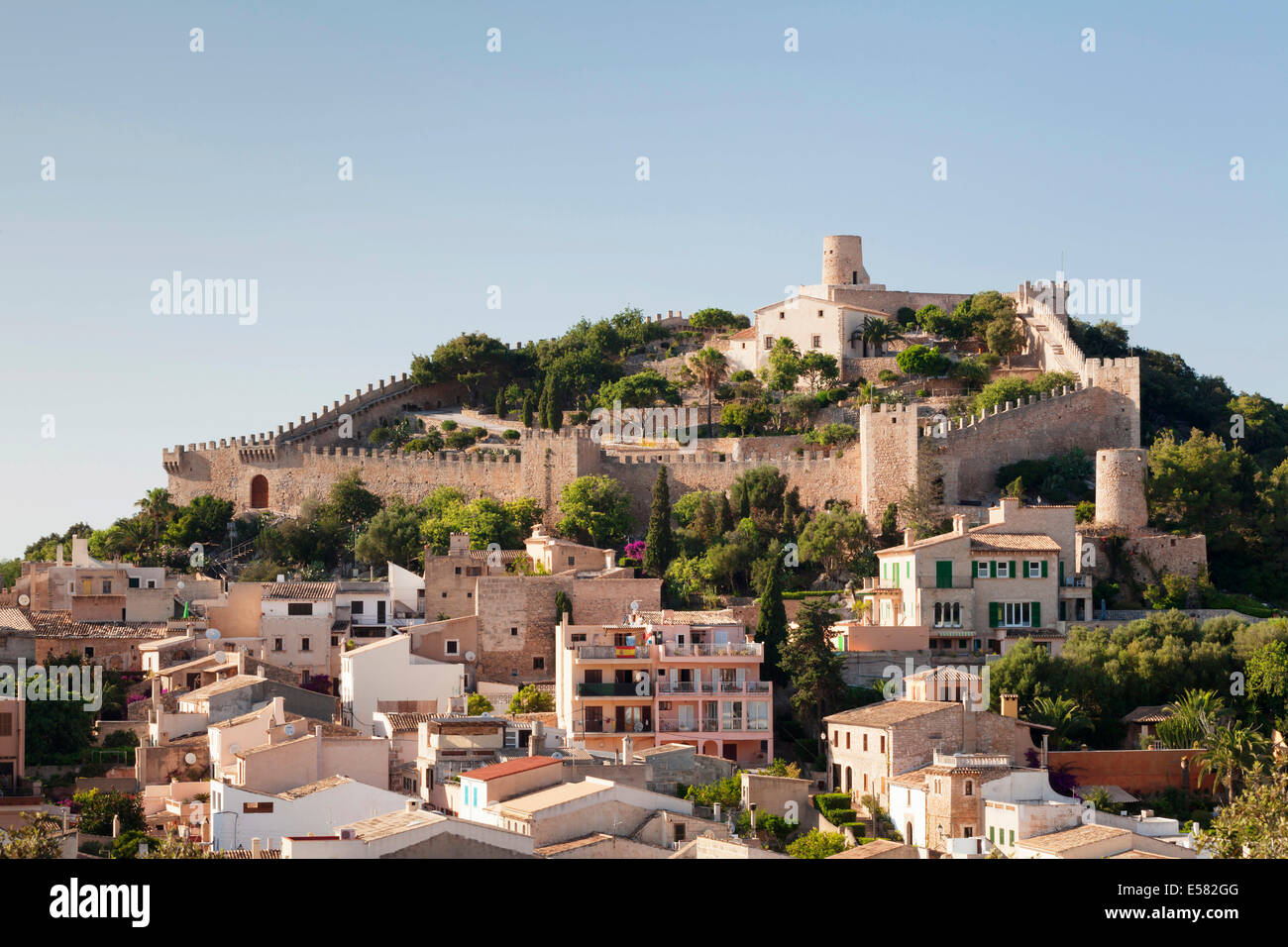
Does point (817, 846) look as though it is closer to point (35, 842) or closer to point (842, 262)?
point (35, 842)

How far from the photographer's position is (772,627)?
3391 cm

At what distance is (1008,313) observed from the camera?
54.5 m

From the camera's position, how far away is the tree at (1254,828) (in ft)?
59.4

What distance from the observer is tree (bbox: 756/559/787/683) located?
1319 inches

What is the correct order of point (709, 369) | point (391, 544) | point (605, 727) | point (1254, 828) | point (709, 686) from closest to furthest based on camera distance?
1. point (1254, 828)
2. point (605, 727)
3. point (709, 686)
4. point (391, 544)
5. point (709, 369)

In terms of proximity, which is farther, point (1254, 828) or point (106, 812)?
point (106, 812)

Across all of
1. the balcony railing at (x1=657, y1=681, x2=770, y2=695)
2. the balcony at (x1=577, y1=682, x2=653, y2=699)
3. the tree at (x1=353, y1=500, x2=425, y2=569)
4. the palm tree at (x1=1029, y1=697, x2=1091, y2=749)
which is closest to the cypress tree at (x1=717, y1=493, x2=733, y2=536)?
the tree at (x1=353, y1=500, x2=425, y2=569)

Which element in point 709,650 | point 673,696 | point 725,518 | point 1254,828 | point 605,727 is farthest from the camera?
point 725,518

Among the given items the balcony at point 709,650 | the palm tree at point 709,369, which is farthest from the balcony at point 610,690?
the palm tree at point 709,369

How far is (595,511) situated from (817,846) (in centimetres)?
2012

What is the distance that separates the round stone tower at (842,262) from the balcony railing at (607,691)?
30.0 meters

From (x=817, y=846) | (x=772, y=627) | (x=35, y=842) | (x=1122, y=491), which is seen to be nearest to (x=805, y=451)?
Answer: (x=1122, y=491)
